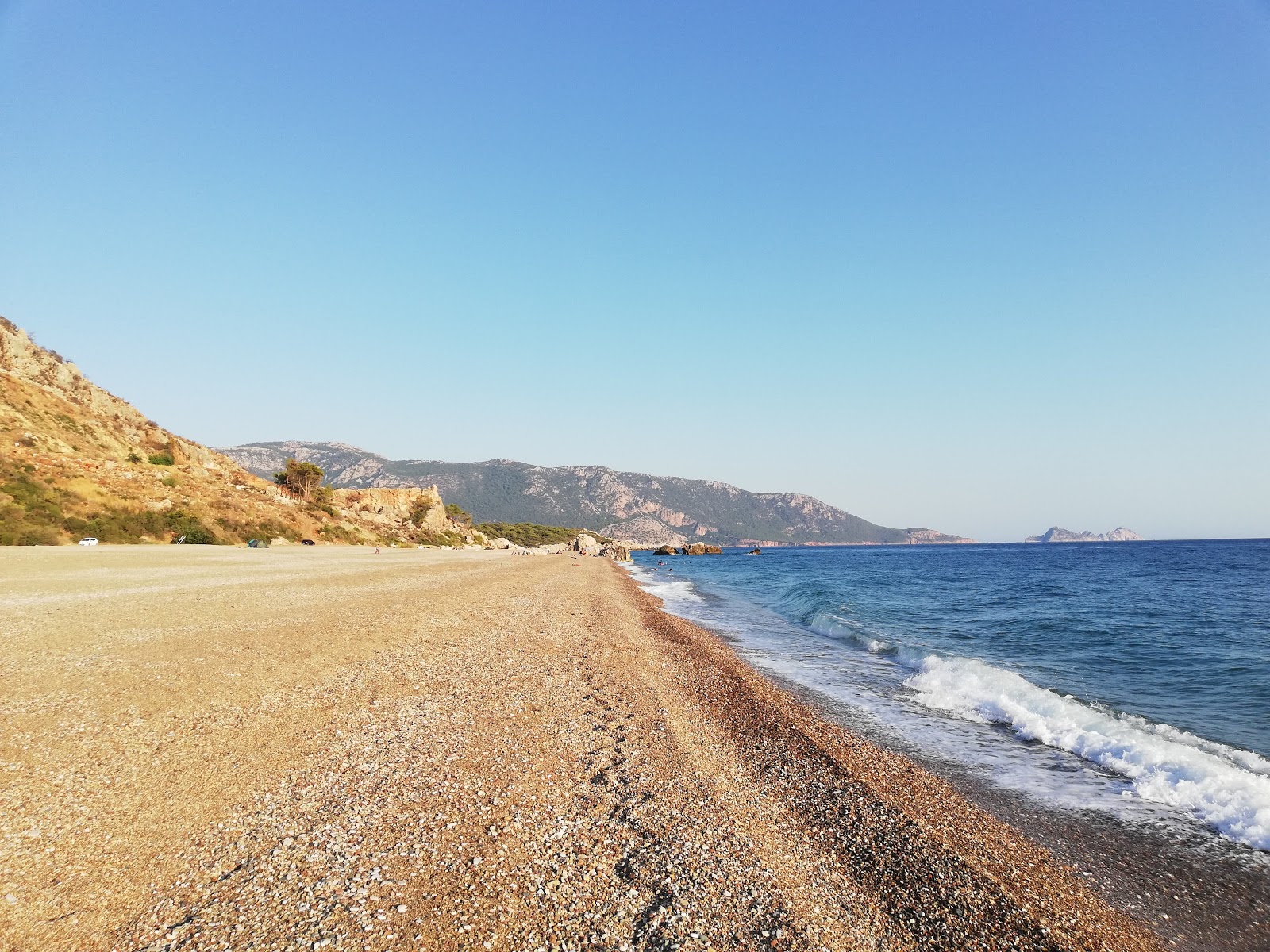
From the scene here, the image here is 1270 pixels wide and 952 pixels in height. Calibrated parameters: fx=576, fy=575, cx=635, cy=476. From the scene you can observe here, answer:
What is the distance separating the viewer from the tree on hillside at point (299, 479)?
70.2 meters

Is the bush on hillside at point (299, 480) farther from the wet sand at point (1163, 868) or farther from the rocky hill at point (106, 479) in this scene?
the wet sand at point (1163, 868)

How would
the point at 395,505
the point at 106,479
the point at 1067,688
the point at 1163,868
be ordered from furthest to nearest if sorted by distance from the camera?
the point at 395,505 → the point at 106,479 → the point at 1067,688 → the point at 1163,868

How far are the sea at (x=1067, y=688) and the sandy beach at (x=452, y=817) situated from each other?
2.87 meters

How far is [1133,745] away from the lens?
11125 mm

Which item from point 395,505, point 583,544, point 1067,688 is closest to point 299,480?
A: point 395,505

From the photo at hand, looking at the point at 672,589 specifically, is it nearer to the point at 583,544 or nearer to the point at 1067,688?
the point at 1067,688

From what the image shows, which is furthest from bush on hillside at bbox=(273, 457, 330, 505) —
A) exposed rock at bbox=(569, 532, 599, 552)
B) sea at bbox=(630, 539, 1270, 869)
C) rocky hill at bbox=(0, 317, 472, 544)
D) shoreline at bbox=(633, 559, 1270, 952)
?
shoreline at bbox=(633, 559, 1270, 952)

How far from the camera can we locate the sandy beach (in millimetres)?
4887

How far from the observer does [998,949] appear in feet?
17.3

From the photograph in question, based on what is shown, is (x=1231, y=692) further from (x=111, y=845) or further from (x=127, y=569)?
(x=127, y=569)

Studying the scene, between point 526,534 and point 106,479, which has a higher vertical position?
point 106,479

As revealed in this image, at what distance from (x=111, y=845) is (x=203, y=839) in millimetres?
758

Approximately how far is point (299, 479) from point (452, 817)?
75968 mm

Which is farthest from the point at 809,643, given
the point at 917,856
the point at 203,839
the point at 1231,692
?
the point at 203,839
